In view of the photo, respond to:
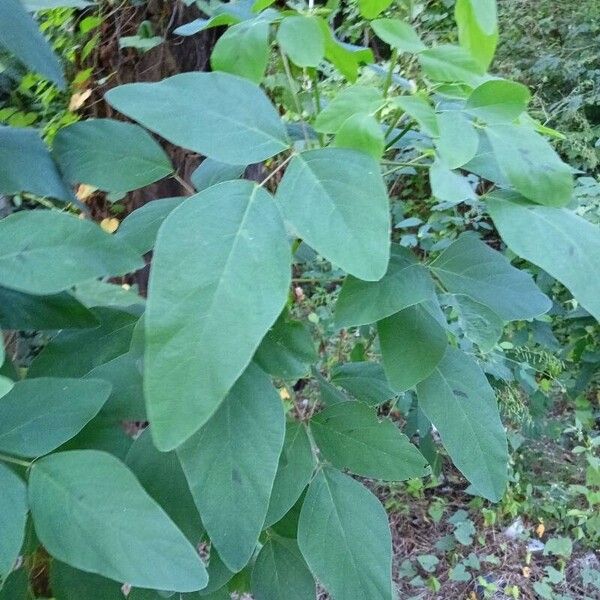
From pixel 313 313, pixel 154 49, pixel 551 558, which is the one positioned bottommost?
pixel 551 558

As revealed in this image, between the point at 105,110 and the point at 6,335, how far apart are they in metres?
0.74

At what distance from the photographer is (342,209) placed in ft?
1.39

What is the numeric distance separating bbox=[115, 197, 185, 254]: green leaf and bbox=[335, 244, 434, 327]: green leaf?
0.18 meters

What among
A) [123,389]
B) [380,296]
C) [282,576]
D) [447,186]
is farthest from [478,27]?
[282,576]

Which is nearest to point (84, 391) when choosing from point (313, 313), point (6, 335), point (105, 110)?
point (6, 335)

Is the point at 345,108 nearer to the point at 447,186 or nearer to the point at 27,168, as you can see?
the point at 447,186

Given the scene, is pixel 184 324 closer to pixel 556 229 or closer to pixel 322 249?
pixel 322 249

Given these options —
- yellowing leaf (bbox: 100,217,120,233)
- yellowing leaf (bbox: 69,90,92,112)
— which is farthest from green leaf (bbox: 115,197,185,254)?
yellowing leaf (bbox: 69,90,92,112)

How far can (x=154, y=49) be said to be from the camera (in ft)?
4.08

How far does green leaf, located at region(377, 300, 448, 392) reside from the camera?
1.77 ft

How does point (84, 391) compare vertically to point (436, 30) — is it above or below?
above

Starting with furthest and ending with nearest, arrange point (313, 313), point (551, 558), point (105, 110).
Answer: point (313, 313) → point (551, 558) → point (105, 110)

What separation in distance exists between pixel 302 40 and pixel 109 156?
0.22m

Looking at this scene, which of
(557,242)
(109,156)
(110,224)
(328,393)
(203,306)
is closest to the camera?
(203,306)
